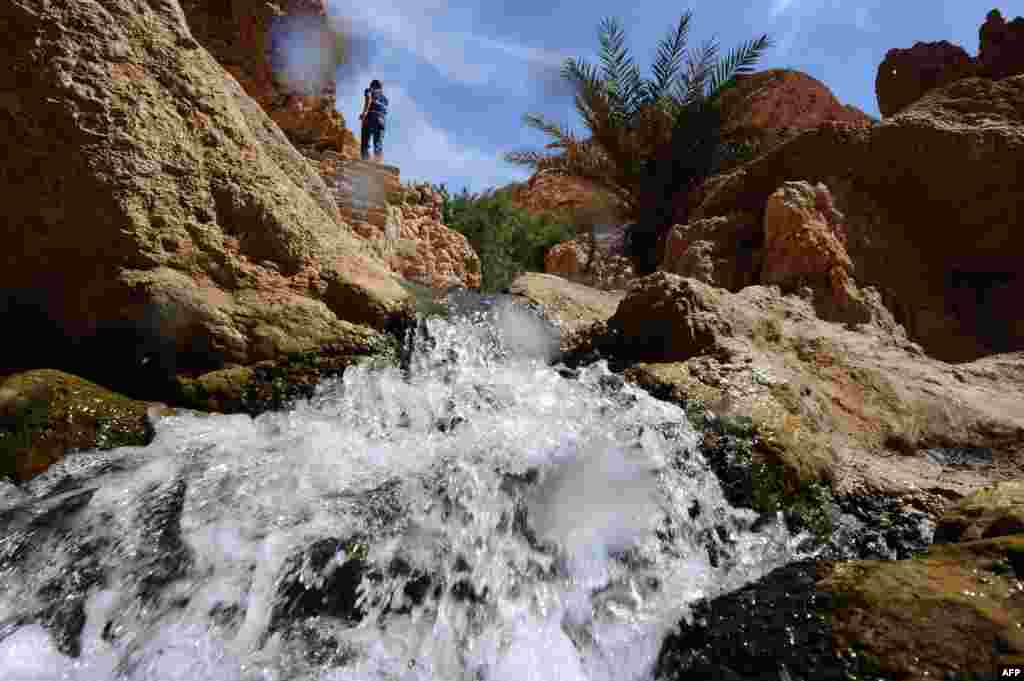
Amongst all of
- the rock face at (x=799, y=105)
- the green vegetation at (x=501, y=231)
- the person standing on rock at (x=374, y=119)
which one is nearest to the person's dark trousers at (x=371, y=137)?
the person standing on rock at (x=374, y=119)

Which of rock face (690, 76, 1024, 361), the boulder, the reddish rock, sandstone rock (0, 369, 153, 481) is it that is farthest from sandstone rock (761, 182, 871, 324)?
sandstone rock (0, 369, 153, 481)

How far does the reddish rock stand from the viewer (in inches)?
277

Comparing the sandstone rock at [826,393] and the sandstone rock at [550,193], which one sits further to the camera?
the sandstone rock at [550,193]

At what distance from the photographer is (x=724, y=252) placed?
18.1 ft

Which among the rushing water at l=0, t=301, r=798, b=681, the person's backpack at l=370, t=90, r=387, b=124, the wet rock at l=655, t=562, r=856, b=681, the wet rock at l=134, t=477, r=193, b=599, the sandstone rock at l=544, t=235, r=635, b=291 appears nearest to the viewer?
the wet rock at l=655, t=562, r=856, b=681

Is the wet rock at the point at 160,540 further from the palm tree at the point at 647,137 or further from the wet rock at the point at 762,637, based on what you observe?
the palm tree at the point at 647,137

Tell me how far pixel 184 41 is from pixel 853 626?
4.50m

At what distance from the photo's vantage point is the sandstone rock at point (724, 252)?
535 cm

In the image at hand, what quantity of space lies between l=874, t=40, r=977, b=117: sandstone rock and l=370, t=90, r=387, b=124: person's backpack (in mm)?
7526

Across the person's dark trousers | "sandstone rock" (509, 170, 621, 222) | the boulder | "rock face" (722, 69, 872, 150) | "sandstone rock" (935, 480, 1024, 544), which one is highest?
"rock face" (722, 69, 872, 150)

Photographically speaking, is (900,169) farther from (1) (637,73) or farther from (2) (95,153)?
(2) (95,153)

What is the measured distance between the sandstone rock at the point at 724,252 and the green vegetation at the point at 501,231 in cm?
366

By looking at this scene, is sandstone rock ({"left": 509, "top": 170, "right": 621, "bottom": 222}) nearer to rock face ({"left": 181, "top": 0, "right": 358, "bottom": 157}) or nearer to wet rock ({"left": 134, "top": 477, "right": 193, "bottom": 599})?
rock face ({"left": 181, "top": 0, "right": 358, "bottom": 157})

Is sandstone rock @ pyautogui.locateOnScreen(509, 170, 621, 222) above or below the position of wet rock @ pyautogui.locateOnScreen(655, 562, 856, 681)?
above
